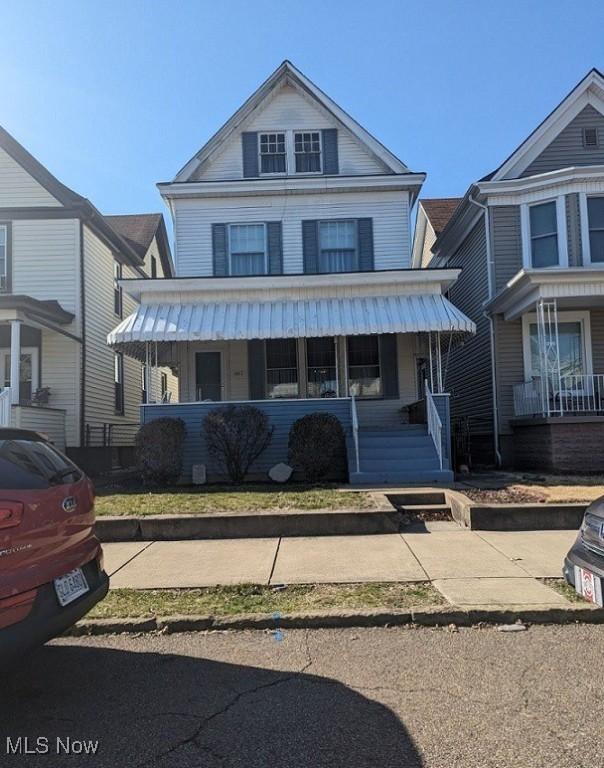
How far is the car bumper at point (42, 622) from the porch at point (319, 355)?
7.82m

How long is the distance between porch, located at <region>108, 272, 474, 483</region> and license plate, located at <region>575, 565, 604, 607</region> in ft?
22.6

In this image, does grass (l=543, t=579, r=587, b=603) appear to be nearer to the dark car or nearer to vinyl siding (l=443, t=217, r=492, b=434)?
the dark car

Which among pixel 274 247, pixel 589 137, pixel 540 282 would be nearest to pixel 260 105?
pixel 274 247

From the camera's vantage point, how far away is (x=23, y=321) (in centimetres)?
1367

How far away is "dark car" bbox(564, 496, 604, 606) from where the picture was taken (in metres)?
4.09

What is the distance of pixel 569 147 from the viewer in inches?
599

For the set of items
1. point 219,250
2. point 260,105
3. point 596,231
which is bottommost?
point 596,231

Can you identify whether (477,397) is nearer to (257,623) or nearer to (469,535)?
(469,535)

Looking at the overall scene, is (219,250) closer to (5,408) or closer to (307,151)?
(307,151)

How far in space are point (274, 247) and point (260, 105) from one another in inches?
151

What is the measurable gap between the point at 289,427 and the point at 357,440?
5.12 feet

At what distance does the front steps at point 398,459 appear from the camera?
11195mm

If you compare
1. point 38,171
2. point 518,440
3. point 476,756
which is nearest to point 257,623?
point 476,756

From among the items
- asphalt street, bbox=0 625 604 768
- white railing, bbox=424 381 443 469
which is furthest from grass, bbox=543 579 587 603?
white railing, bbox=424 381 443 469
